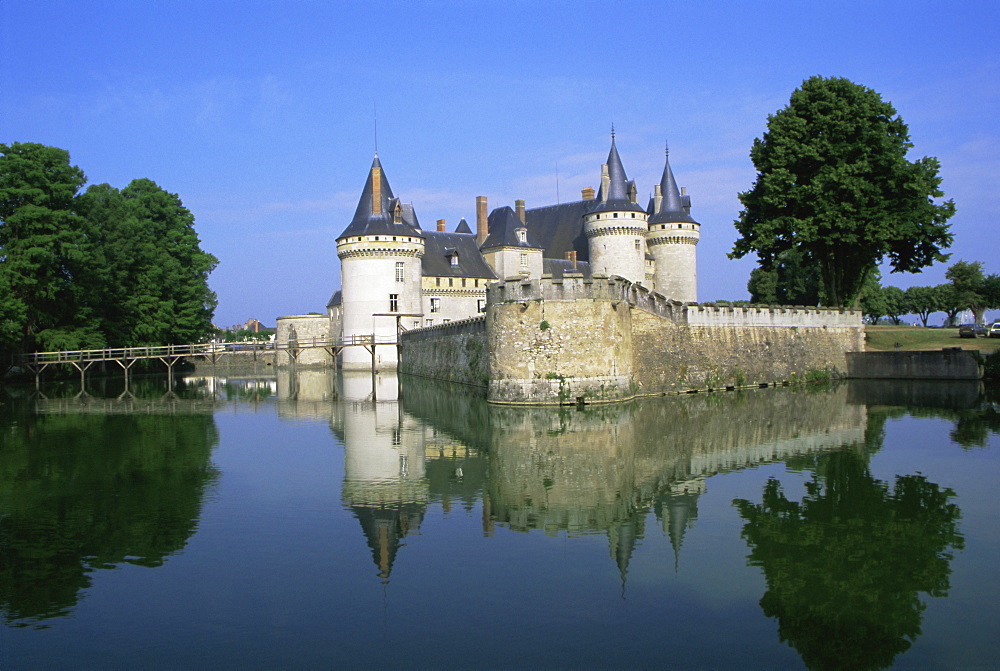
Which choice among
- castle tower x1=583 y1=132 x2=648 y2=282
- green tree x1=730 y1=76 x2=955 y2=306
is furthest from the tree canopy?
green tree x1=730 y1=76 x2=955 y2=306

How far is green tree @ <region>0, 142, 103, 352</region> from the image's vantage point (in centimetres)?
3016

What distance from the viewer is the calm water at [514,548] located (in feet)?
19.2

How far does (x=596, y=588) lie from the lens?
694cm

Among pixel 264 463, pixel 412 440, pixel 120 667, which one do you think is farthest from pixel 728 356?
pixel 120 667

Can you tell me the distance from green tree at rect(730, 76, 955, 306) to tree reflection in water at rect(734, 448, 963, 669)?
16.9 meters

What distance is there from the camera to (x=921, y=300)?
2630 inches

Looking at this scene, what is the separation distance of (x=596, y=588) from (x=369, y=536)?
113 inches

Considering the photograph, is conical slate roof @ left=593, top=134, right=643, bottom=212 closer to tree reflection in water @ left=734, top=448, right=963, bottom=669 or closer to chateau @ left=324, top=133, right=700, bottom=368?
chateau @ left=324, top=133, right=700, bottom=368

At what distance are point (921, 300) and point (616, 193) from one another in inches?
1441

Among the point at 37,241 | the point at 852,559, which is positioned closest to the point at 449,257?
the point at 37,241

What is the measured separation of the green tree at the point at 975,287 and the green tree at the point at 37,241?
49428 millimetres

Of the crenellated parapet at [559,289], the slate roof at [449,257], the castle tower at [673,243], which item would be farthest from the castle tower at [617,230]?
the crenellated parapet at [559,289]

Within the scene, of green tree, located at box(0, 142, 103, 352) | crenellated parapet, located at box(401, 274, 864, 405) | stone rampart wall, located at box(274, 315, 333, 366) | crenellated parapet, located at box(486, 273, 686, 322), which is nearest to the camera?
crenellated parapet, located at box(401, 274, 864, 405)

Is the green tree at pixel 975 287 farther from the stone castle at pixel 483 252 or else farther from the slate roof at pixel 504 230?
the slate roof at pixel 504 230
